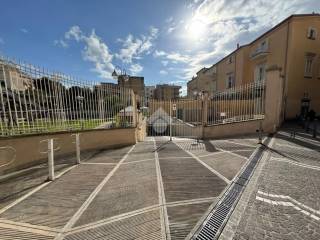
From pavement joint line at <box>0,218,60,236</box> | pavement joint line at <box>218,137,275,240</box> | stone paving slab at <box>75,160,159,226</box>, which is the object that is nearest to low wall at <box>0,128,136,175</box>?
pavement joint line at <box>0,218,60,236</box>

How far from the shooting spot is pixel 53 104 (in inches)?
252

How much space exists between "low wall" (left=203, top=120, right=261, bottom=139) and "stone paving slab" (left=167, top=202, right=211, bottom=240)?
7911mm

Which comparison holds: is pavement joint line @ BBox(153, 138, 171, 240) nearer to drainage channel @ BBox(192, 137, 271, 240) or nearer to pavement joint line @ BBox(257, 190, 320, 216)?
drainage channel @ BBox(192, 137, 271, 240)

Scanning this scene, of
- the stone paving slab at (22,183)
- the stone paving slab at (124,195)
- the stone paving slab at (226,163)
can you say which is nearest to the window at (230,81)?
the stone paving slab at (226,163)

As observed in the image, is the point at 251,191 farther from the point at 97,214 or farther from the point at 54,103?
the point at 54,103

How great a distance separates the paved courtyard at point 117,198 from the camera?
2652mm

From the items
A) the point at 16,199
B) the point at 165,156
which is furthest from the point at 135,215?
the point at 165,156

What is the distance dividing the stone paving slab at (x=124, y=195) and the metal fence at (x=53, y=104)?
320 cm

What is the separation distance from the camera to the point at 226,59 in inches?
1143

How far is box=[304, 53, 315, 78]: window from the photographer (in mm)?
15977

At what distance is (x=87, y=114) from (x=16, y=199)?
4.28 meters

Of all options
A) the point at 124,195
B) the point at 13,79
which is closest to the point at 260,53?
the point at 124,195

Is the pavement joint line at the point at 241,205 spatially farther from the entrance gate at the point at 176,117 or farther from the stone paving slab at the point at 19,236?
the entrance gate at the point at 176,117

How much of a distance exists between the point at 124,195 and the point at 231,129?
836 centimetres
